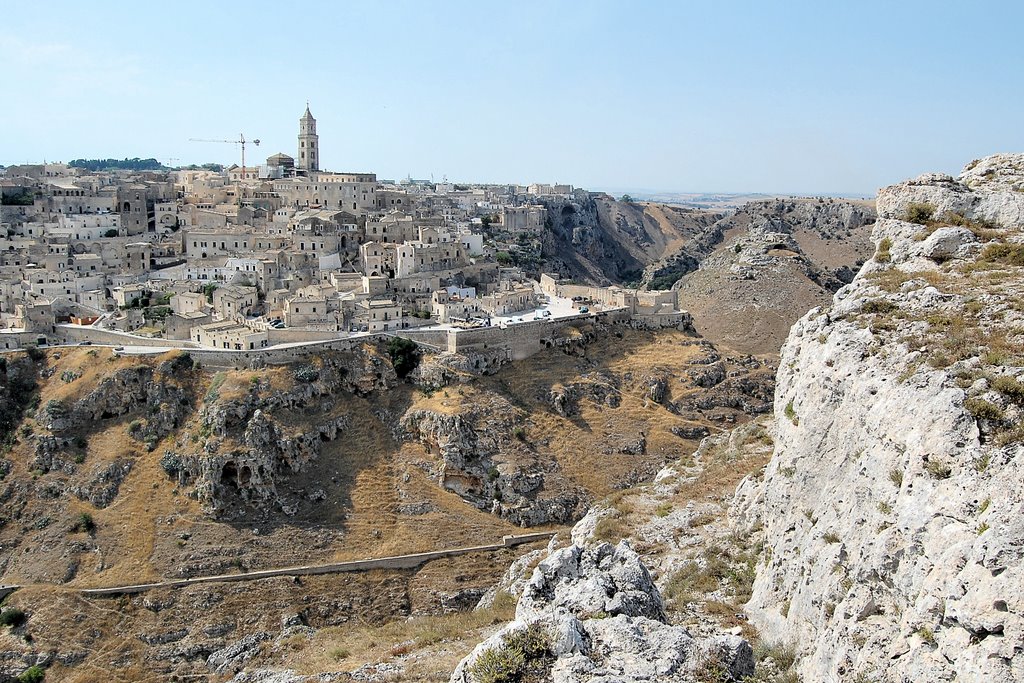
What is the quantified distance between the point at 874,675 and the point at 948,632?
1.27 meters

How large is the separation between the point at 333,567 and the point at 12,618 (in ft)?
39.4

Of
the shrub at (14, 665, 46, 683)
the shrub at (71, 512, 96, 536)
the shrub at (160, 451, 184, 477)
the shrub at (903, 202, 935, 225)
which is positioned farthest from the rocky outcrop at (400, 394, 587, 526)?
the shrub at (903, 202, 935, 225)

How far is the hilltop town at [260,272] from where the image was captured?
149ft

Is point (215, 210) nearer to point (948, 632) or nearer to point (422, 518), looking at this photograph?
point (422, 518)

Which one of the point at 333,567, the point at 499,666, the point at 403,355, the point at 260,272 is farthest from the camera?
the point at 260,272

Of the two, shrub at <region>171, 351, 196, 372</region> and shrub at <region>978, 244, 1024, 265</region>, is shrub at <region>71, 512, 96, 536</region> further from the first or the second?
shrub at <region>978, 244, 1024, 265</region>

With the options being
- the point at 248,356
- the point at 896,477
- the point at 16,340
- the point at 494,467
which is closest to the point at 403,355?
the point at 248,356

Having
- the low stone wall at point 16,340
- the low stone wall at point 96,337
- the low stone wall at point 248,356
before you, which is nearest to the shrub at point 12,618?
the low stone wall at point 248,356

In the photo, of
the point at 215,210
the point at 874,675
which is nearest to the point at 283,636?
the point at 874,675

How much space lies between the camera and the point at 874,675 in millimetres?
10070

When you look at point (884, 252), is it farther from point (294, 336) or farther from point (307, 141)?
point (307, 141)

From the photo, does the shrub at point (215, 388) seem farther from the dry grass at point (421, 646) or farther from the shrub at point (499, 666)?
the shrub at point (499, 666)

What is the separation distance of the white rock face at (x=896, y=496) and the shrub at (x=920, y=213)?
229 millimetres

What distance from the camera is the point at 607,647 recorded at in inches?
440
